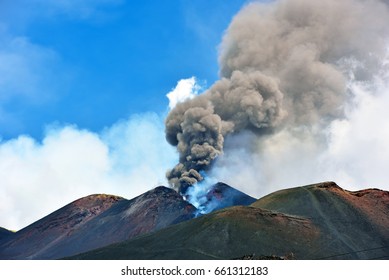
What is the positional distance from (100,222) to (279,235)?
71383mm

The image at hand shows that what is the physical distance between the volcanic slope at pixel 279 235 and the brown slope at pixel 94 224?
3871 cm

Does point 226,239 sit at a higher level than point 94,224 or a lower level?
lower

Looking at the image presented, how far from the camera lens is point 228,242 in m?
75.4

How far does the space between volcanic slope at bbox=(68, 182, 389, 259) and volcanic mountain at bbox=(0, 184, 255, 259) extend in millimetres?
38604

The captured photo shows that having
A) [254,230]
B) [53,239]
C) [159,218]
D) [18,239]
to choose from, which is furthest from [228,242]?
[18,239]

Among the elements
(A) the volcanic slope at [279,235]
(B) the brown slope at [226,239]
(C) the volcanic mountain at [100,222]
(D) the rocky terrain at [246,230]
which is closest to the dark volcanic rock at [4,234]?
(C) the volcanic mountain at [100,222]

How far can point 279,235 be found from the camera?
78812 millimetres

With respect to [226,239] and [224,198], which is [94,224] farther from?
[226,239]

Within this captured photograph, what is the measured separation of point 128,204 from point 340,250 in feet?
269

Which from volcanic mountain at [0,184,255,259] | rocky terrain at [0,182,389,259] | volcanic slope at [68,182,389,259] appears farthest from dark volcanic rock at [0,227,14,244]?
volcanic slope at [68,182,389,259]

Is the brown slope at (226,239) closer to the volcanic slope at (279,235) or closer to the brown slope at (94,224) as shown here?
the volcanic slope at (279,235)

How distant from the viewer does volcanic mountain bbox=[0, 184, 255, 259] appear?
12488 cm

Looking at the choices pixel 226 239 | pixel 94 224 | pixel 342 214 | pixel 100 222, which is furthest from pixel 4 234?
pixel 342 214
